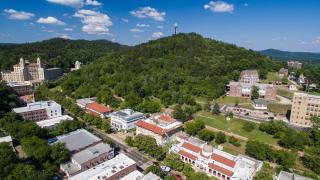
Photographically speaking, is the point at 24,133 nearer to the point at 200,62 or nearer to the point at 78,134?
the point at 78,134

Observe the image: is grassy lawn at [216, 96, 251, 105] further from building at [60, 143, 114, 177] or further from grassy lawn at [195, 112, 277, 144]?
building at [60, 143, 114, 177]

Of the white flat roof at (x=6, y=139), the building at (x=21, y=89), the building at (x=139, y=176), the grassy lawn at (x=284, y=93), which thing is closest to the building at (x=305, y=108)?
the grassy lawn at (x=284, y=93)

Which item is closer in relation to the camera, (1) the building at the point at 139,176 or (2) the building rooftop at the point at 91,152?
(1) the building at the point at 139,176

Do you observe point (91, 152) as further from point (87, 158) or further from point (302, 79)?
point (302, 79)

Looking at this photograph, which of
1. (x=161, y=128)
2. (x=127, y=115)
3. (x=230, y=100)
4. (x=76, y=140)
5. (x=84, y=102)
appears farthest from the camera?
(x=230, y=100)

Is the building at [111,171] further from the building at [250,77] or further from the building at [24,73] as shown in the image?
the building at [24,73]

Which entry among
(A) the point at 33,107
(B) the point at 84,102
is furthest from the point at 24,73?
(A) the point at 33,107
